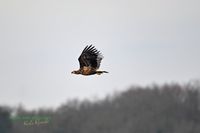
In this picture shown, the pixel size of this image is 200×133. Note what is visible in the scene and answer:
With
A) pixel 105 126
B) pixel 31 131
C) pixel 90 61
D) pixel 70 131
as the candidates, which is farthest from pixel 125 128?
pixel 90 61

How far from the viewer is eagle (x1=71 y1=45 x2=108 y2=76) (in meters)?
28.3

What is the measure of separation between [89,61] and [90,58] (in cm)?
12

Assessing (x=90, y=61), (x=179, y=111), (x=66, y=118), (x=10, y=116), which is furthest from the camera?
(x=179, y=111)

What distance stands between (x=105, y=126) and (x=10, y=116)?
19.3 ft

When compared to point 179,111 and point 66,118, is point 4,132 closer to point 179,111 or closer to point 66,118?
point 66,118

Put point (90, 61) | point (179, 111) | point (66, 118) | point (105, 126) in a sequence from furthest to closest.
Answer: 1. point (179, 111)
2. point (105, 126)
3. point (66, 118)
4. point (90, 61)

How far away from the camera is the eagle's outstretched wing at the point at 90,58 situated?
28484 millimetres

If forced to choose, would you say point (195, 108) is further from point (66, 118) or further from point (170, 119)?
point (66, 118)

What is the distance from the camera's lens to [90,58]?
28.6m

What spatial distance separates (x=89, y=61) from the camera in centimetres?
2855

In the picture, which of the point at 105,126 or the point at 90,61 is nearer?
the point at 90,61

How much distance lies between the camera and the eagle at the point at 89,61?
93.0ft

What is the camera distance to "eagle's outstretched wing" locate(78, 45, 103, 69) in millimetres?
28484

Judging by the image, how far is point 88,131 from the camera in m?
37.2
